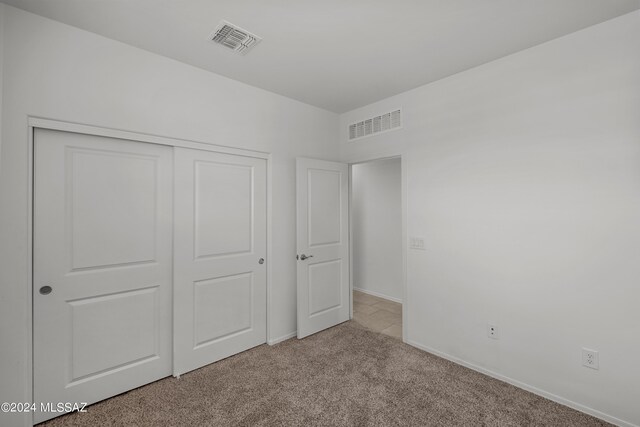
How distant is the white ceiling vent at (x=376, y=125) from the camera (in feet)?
9.92

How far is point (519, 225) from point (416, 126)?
4.32ft

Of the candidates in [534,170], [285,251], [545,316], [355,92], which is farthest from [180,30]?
[545,316]

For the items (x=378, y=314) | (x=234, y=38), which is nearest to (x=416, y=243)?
(x=378, y=314)

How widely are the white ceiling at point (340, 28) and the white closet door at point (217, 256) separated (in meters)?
0.85

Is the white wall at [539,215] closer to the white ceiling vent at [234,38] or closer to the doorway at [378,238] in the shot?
the doorway at [378,238]

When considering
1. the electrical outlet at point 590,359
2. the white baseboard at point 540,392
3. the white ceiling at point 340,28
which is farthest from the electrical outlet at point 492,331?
the white ceiling at point 340,28

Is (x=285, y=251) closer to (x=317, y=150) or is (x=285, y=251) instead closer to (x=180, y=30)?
(x=317, y=150)

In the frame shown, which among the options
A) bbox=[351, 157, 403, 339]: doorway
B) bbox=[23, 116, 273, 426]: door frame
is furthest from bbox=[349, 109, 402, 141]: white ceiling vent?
bbox=[23, 116, 273, 426]: door frame

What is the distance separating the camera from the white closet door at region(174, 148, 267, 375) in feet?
7.77

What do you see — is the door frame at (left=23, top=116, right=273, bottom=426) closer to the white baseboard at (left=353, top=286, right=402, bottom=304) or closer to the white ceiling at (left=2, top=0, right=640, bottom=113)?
the white ceiling at (left=2, top=0, right=640, bottom=113)

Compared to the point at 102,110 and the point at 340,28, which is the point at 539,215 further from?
the point at 102,110

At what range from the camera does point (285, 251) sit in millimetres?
3027

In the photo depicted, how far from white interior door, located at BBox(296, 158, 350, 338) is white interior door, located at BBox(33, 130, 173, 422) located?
1.29 m

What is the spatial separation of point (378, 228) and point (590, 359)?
2.91 meters
